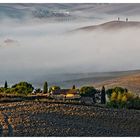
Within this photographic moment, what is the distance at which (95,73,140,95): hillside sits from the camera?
443 inches

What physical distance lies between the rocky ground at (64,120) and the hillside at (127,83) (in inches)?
14.0

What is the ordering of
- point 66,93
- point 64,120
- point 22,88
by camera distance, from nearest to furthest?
point 64,120 → point 22,88 → point 66,93

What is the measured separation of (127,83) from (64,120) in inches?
41.0

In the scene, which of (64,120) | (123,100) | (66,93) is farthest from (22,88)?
(123,100)

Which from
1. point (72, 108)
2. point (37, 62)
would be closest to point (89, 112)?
point (72, 108)

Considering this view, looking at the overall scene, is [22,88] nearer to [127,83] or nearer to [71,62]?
[71,62]

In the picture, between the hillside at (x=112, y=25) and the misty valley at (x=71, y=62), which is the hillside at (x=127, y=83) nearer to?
the misty valley at (x=71, y=62)

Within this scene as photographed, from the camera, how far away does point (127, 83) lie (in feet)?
37.0

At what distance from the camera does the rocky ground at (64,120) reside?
1080cm

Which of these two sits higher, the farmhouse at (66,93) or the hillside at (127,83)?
the hillside at (127,83)

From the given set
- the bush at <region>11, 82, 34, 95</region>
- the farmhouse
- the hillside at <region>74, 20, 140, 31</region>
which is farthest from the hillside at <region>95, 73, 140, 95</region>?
the bush at <region>11, 82, 34, 95</region>

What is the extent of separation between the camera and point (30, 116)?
11039mm

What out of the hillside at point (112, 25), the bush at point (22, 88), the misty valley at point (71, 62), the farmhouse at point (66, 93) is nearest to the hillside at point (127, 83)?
the misty valley at point (71, 62)

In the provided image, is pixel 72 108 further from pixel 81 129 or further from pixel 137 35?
pixel 137 35
